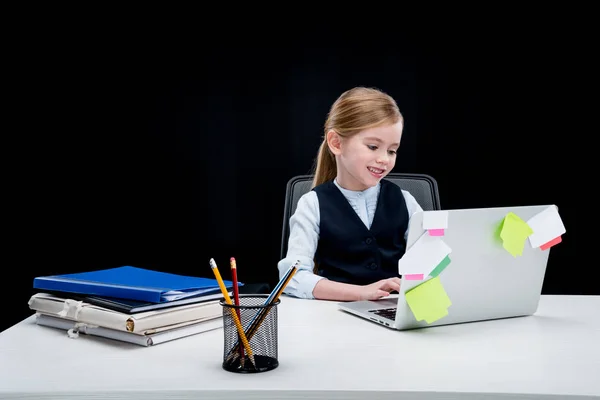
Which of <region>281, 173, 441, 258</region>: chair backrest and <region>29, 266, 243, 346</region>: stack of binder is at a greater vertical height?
<region>281, 173, 441, 258</region>: chair backrest

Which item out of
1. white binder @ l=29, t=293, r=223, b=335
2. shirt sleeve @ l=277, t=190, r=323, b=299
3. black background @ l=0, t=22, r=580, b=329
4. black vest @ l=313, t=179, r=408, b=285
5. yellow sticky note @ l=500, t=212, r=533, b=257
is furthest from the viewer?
black background @ l=0, t=22, r=580, b=329

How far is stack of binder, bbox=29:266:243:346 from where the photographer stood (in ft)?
3.22

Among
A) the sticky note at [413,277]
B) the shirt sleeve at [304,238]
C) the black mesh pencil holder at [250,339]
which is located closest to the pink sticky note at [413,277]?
the sticky note at [413,277]

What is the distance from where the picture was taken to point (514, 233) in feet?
3.66

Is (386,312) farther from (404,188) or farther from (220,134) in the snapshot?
(220,134)

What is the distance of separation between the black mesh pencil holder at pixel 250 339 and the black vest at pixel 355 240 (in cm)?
85

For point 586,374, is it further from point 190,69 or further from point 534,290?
point 190,69

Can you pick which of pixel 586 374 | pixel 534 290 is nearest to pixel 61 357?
pixel 586 374

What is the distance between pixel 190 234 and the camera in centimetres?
309

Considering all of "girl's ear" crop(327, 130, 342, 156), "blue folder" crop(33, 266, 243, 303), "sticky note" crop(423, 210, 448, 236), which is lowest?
"blue folder" crop(33, 266, 243, 303)

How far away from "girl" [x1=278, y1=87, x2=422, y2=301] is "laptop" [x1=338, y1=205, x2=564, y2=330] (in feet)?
1.55

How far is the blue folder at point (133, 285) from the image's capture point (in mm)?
1021

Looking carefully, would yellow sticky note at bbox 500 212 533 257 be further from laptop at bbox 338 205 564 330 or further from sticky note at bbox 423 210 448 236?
sticky note at bbox 423 210 448 236

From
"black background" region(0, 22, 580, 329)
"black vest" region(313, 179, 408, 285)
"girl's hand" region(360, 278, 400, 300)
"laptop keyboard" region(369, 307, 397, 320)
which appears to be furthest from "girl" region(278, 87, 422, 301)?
"black background" region(0, 22, 580, 329)
